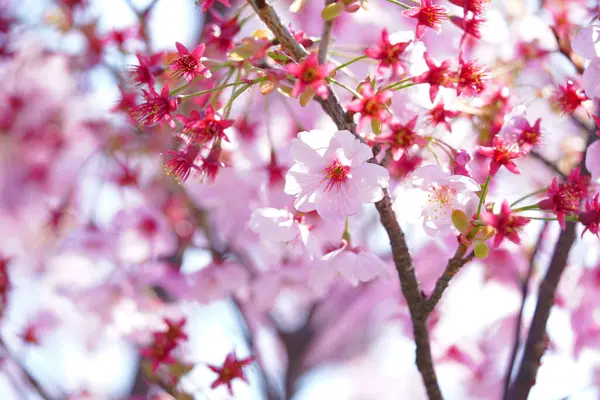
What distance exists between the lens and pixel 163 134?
86.7 inches

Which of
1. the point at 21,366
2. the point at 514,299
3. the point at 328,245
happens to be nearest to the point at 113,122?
the point at 21,366

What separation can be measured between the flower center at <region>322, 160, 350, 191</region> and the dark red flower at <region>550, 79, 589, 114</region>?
0.47 m

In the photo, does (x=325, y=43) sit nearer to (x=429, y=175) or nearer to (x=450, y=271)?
(x=429, y=175)

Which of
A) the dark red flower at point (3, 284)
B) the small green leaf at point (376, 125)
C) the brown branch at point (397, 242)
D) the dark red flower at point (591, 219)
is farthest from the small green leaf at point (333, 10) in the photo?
the dark red flower at point (3, 284)

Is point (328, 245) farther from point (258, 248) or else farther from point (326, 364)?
point (326, 364)

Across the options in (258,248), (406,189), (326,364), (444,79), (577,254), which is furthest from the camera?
(326,364)

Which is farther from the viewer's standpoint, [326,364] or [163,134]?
[326,364]

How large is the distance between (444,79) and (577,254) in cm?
96

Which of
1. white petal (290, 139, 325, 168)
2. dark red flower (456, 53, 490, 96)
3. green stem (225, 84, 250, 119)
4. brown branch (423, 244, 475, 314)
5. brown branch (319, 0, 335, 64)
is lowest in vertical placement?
brown branch (423, 244, 475, 314)

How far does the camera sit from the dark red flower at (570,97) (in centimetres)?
127

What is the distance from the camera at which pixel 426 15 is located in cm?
111

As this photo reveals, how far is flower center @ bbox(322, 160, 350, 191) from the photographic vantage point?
116 centimetres

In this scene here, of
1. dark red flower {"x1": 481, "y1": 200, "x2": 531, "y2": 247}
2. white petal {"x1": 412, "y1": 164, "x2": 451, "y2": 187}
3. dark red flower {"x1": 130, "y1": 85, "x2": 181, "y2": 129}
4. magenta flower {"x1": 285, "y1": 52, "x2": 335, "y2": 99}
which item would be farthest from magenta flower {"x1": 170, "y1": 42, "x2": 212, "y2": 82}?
dark red flower {"x1": 481, "y1": 200, "x2": 531, "y2": 247}

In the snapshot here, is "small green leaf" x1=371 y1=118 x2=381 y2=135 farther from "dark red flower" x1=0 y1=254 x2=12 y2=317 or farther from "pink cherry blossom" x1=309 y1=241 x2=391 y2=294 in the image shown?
"dark red flower" x1=0 y1=254 x2=12 y2=317
